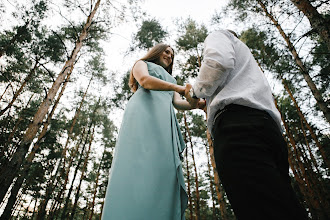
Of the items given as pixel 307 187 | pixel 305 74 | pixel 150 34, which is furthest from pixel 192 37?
pixel 307 187

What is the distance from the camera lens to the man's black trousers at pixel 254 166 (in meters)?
0.68

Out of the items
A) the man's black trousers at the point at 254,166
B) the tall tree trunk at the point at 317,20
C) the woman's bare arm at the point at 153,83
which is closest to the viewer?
the man's black trousers at the point at 254,166

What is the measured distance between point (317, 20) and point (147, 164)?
5117mm

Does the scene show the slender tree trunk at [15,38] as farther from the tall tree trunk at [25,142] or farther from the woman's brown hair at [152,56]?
the woman's brown hair at [152,56]

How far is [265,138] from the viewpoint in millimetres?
790

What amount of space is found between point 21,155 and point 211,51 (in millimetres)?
6114

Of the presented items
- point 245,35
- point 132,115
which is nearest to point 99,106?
point 245,35

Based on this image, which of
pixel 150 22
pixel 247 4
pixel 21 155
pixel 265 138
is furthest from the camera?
pixel 150 22

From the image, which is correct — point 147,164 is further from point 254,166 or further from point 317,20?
point 317,20

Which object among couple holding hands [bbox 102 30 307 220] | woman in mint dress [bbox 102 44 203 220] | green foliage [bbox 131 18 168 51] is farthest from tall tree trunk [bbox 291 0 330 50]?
green foliage [bbox 131 18 168 51]

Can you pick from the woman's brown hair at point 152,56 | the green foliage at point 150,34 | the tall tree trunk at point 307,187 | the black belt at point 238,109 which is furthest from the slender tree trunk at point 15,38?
the tall tree trunk at point 307,187

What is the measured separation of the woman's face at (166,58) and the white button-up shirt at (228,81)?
864 millimetres

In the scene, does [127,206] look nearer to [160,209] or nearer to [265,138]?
[160,209]

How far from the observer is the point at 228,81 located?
1049 mm
